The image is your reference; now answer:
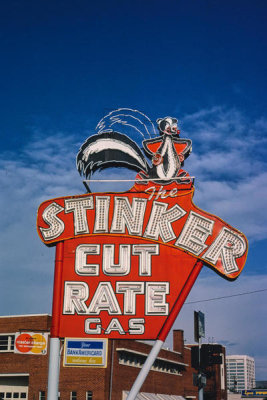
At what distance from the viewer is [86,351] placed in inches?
709

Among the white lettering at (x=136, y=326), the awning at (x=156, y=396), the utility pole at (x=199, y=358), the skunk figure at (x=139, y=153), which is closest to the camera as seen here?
the white lettering at (x=136, y=326)

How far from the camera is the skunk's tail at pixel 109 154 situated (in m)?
20.0

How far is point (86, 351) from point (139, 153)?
7.37m

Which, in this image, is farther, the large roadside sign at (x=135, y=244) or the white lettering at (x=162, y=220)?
the white lettering at (x=162, y=220)

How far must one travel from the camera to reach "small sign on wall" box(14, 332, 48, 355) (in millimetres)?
29297

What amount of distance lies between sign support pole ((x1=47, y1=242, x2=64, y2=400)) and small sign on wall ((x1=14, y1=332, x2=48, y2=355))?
1137 centimetres

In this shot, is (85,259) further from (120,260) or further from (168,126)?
(168,126)

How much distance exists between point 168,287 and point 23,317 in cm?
2694

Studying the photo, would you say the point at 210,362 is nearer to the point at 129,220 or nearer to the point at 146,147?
the point at 129,220

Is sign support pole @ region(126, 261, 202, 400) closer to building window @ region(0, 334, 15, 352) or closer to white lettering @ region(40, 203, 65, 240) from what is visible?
white lettering @ region(40, 203, 65, 240)

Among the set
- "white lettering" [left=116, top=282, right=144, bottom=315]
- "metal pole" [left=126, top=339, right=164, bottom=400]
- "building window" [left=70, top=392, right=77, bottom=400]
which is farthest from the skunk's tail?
"building window" [left=70, top=392, right=77, bottom=400]

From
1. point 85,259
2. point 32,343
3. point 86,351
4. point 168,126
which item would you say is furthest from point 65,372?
point 168,126

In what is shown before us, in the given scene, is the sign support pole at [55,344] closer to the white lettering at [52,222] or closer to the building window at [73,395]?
the white lettering at [52,222]

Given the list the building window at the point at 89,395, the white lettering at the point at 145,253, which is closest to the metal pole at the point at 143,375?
the white lettering at the point at 145,253
